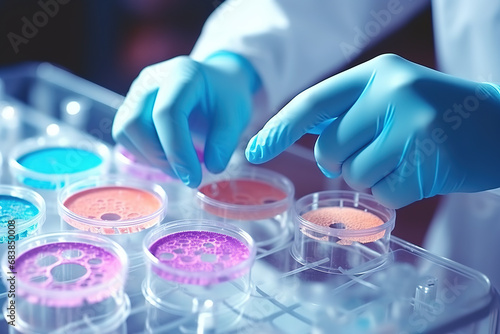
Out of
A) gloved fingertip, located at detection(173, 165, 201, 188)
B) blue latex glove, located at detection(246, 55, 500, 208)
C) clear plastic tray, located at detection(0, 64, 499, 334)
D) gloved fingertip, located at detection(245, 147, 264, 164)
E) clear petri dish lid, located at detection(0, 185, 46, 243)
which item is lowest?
clear plastic tray, located at detection(0, 64, 499, 334)

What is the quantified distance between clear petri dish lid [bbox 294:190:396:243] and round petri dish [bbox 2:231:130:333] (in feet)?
1.43

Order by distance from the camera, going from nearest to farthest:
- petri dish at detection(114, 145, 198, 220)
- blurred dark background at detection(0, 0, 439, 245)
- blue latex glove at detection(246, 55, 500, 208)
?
1. blue latex glove at detection(246, 55, 500, 208)
2. petri dish at detection(114, 145, 198, 220)
3. blurred dark background at detection(0, 0, 439, 245)

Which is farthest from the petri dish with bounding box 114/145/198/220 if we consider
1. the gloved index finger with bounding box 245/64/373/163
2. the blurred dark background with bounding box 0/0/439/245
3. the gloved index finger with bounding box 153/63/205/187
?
the blurred dark background with bounding box 0/0/439/245

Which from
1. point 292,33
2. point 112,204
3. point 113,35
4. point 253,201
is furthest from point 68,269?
point 113,35

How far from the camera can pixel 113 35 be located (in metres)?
3.91

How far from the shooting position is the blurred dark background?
330 cm

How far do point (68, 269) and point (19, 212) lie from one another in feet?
1.07

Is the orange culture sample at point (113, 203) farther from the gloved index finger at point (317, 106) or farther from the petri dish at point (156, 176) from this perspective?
the gloved index finger at point (317, 106)

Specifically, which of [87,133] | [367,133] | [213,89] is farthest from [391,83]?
[87,133]

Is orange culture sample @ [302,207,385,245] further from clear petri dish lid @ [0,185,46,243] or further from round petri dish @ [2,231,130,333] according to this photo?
clear petri dish lid @ [0,185,46,243]

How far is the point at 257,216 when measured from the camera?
1.47 metres

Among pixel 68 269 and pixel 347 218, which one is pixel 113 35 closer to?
pixel 347 218

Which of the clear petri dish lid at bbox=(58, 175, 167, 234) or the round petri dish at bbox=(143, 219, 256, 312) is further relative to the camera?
the clear petri dish lid at bbox=(58, 175, 167, 234)

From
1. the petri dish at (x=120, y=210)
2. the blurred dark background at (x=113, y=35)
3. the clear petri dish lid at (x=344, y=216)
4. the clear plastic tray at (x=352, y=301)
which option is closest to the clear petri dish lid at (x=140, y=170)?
the petri dish at (x=120, y=210)
